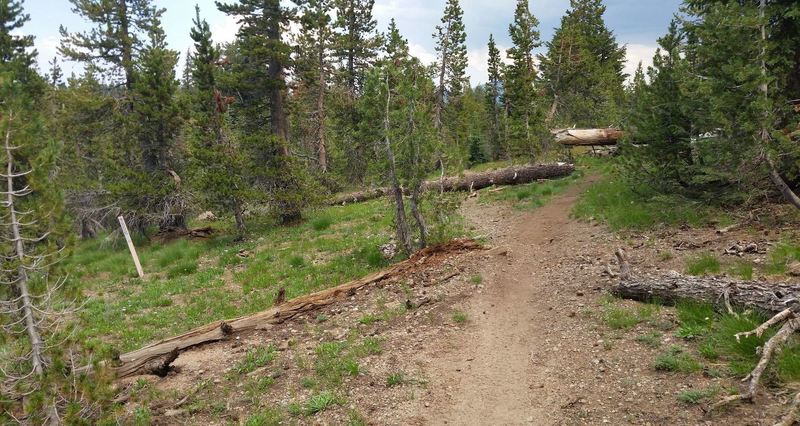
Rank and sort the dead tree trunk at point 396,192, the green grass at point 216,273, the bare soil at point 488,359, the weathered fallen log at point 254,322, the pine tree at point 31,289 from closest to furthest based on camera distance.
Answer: the pine tree at point 31,289
the bare soil at point 488,359
the weathered fallen log at point 254,322
the green grass at point 216,273
the dead tree trunk at point 396,192

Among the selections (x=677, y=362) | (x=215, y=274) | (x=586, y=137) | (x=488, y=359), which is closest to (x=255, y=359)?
(x=488, y=359)

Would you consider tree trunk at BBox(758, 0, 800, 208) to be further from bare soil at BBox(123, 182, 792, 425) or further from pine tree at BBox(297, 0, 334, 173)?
pine tree at BBox(297, 0, 334, 173)

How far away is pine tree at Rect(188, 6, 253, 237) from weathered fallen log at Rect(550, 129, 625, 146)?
19802mm

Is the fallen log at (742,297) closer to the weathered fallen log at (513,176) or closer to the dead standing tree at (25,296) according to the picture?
the dead standing tree at (25,296)

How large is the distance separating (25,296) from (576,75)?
41835mm

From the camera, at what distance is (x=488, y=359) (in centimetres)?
780

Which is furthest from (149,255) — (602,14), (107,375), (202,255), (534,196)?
(602,14)

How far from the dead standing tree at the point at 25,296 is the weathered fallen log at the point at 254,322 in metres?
0.47

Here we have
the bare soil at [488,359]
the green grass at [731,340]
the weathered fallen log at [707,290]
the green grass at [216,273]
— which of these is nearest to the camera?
the green grass at [731,340]

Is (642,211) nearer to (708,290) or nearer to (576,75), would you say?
(708,290)

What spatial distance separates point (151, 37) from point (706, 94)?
25906mm

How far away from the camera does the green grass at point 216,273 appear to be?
11.8m

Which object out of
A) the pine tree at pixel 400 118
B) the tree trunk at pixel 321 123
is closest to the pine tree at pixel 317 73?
the tree trunk at pixel 321 123

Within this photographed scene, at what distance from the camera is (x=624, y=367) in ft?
21.7
